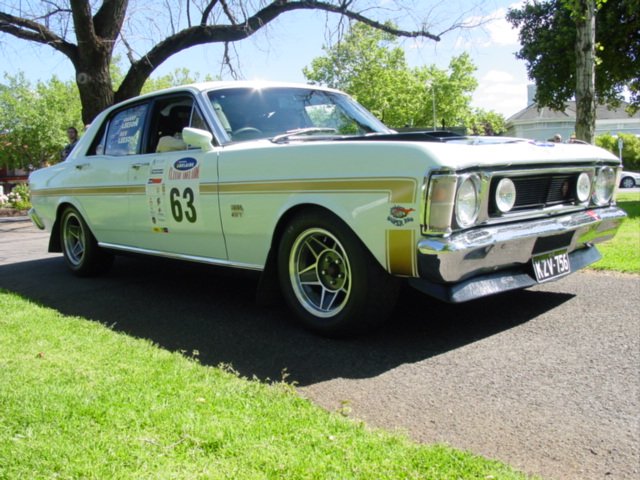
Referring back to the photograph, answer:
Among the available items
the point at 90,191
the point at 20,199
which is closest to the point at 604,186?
the point at 90,191

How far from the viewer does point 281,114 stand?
4.68 meters

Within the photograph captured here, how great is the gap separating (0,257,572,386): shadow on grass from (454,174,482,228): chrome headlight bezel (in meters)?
0.80

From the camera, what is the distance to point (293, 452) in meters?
2.28

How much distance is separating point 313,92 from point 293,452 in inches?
139

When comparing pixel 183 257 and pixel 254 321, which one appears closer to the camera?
pixel 254 321

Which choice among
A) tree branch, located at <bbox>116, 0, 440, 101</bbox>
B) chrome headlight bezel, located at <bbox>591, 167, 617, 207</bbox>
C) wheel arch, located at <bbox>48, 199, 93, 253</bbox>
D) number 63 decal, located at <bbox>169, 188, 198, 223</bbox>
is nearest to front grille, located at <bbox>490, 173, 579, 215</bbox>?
chrome headlight bezel, located at <bbox>591, 167, 617, 207</bbox>

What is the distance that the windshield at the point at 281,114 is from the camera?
14.8 feet

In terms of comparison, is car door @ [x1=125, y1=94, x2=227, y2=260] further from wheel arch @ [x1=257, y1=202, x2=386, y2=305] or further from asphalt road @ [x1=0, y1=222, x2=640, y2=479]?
wheel arch @ [x1=257, y1=202, x2=386, y2=305]

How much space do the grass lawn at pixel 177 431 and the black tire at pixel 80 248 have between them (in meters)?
2.81

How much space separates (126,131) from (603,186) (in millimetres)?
4147

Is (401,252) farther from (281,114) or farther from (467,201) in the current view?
(281,114)

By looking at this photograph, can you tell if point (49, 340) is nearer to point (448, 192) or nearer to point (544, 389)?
point (448, 192)

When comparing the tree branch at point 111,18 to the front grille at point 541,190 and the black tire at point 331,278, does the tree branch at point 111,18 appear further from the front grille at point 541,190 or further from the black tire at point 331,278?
the front grille at point 541,190

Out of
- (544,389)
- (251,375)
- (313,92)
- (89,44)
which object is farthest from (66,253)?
(89,44)
